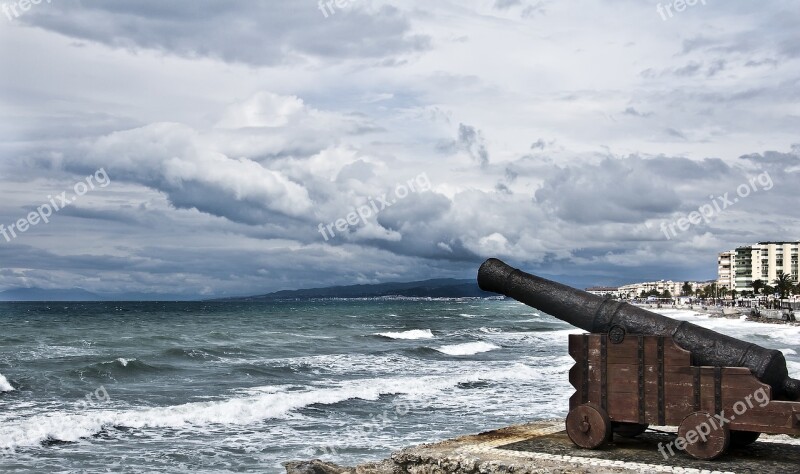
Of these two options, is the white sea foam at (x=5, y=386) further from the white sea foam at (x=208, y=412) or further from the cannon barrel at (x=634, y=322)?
the cannon barrel at (x=634, y=322)

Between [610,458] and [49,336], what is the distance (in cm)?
4763

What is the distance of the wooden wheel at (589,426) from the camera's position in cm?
818

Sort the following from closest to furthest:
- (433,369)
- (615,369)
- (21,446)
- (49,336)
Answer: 1. (615,369)
2. (21,446)
3. (433,369)
4. (49,336)

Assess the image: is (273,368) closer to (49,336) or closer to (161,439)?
(161,439)

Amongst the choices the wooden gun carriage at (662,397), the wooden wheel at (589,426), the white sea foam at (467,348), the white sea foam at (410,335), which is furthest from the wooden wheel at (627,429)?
the white sea foam at (410,335)

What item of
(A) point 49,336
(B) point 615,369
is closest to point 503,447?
(B) point 615,369

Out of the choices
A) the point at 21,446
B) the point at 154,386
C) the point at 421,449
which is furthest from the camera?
the point at 154,386

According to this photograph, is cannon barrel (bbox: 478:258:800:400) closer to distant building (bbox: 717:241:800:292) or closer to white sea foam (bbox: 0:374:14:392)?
white sea foam (bbox: 0:374:14:392)

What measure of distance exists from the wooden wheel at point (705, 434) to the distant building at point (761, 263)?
157097 millimetres

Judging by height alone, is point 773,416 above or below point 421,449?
above

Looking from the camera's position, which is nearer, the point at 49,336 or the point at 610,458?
the point at 610,458

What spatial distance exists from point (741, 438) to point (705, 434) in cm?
74

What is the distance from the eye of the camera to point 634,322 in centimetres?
820

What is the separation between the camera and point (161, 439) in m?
14.2
